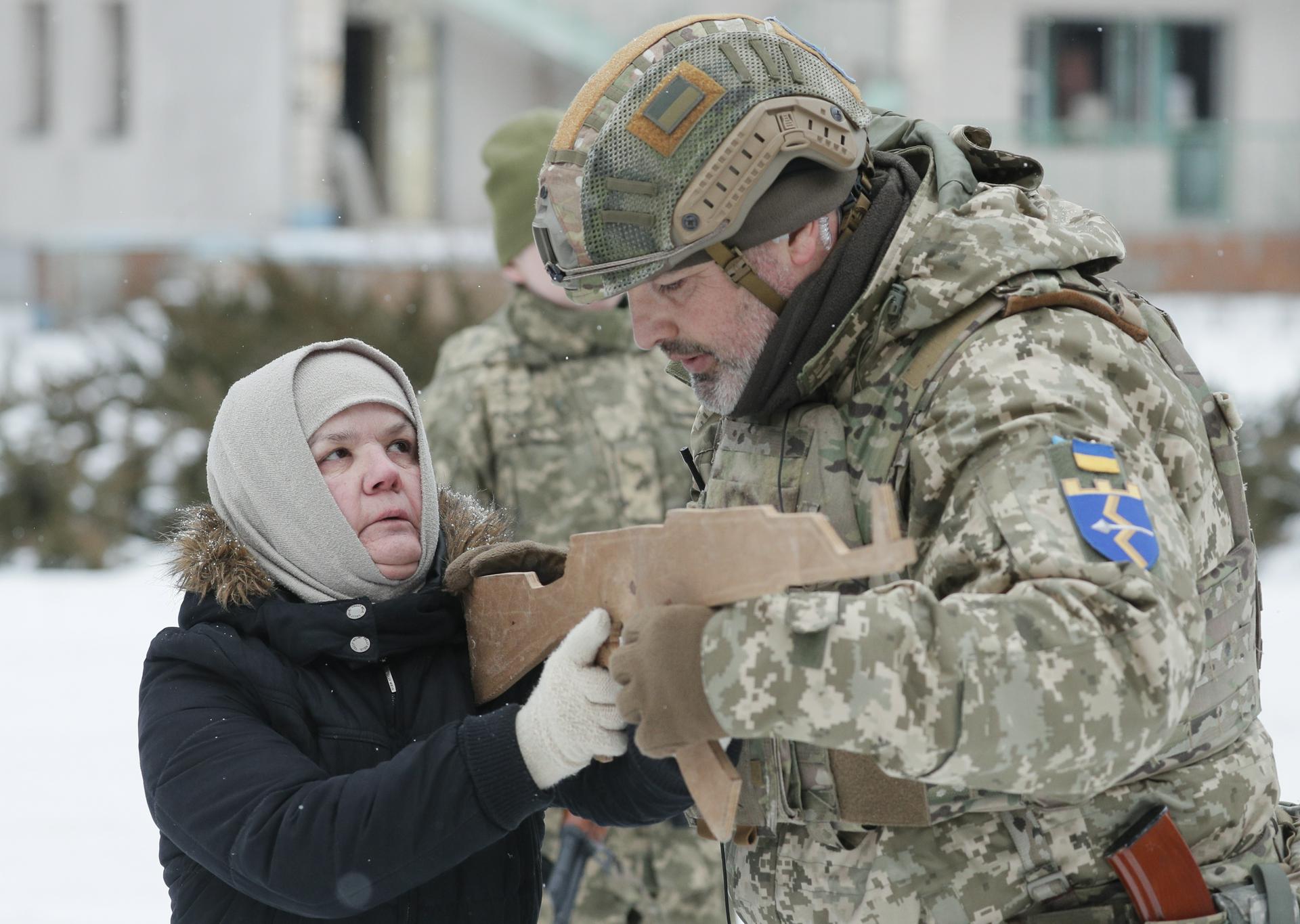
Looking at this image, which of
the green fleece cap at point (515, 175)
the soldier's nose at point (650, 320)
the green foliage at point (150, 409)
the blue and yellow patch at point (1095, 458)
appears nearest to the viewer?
the blue and yellow patch at point (1095, 458)

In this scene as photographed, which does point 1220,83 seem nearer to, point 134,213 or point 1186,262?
point 1186,262

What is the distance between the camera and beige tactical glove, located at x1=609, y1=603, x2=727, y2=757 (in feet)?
Result: 5.83

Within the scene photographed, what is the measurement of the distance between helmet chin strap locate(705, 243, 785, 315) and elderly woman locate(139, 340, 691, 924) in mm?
533

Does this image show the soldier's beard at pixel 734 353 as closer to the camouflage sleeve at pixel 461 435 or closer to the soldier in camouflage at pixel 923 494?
the soldier in camouflage at pixel 923 494

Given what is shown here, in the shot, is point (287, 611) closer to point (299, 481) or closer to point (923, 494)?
point (299, 481)

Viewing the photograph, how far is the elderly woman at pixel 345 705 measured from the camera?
2.05 metres

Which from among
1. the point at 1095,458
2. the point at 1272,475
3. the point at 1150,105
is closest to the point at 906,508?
the point at 1095,458

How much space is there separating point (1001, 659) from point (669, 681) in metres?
0.38

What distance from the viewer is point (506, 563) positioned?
2367mm

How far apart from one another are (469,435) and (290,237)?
43.5ft

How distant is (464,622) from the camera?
8.00 ft

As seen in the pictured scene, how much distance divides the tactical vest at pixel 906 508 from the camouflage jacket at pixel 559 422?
1771 mm

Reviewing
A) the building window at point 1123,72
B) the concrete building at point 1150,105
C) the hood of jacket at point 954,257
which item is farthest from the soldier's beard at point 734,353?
the building window at point 1123,72

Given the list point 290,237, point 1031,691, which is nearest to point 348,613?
point 1031,691
